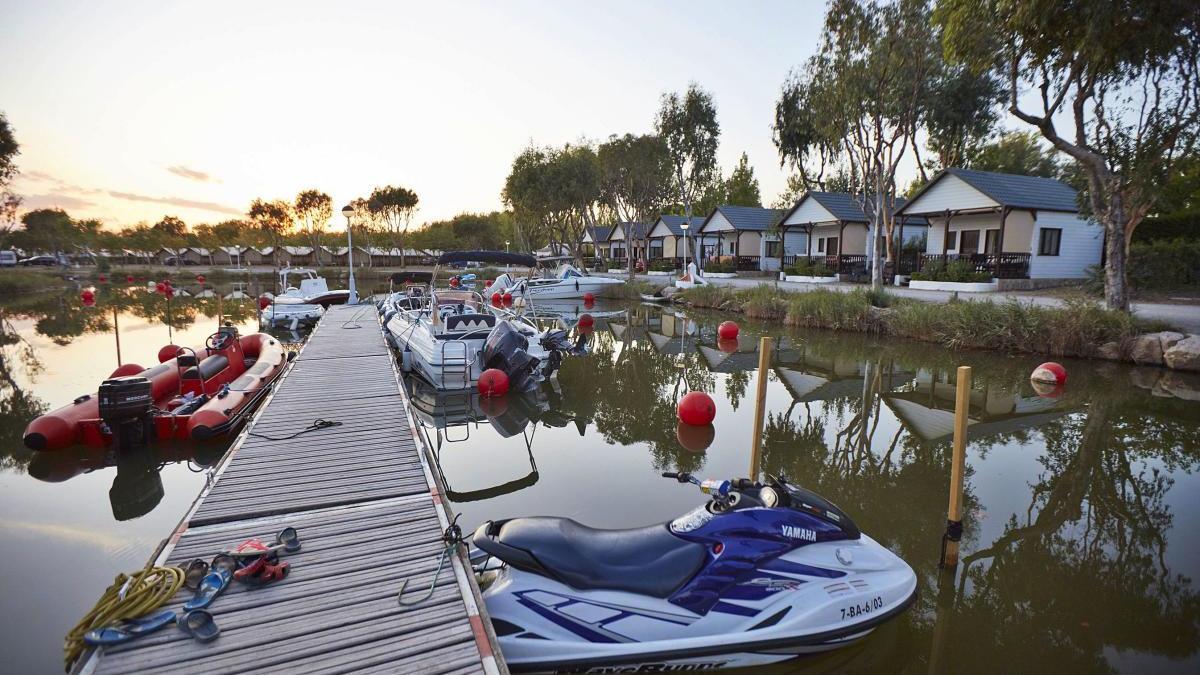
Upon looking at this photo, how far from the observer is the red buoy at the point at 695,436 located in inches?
294

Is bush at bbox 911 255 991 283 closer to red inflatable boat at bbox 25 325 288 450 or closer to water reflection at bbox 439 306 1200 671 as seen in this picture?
water reflection at bbox 439 306 1200 671

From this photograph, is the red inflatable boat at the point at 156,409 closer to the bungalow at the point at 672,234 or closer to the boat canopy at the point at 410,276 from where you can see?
the boat canopy at the point at 410,276

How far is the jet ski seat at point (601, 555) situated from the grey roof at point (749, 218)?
32.2 metres

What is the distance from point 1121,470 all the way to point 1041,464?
31.3 inches

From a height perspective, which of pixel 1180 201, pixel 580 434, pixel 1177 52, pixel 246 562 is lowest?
pixel 580 434

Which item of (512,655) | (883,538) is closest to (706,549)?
(512,655)

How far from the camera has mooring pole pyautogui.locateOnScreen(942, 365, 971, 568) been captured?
405 cm

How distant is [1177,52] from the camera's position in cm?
1212

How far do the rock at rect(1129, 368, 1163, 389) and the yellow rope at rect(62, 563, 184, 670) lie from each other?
13.8m

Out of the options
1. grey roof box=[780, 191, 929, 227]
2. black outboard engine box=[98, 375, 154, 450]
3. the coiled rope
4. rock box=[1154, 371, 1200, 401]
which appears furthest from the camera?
grey roof box=[780, 191, 929, 227]

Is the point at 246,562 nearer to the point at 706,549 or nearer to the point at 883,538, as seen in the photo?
the point at 706,549

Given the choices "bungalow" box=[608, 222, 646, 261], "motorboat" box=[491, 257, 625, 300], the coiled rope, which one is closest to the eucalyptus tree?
"motorboat" box=[491, 257, 625, 300]

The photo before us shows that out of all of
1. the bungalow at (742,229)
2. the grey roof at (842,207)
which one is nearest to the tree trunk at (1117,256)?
the grey roof at (842,207)

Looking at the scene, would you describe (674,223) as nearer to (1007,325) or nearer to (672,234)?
(672,234)
